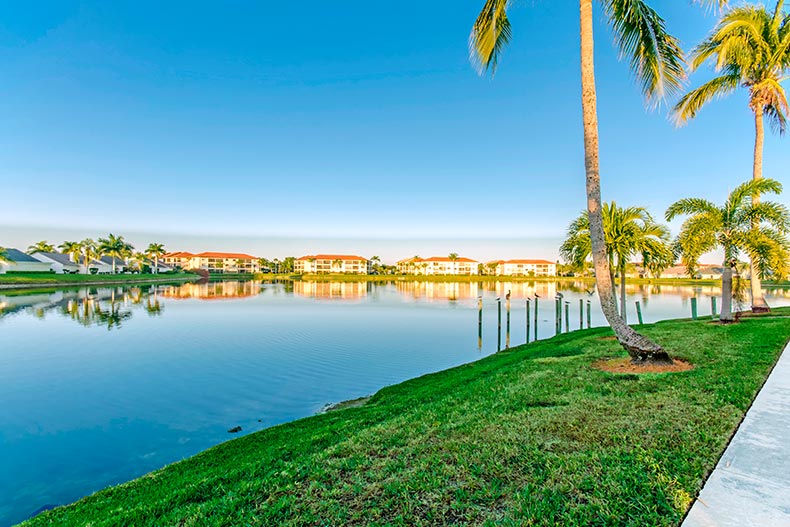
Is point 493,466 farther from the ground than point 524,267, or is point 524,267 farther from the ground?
point 524,267

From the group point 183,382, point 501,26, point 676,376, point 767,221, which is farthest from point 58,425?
point 767,221

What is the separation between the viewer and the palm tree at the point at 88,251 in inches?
3381

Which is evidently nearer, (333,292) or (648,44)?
(648,44)

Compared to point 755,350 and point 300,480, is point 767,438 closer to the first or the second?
point 300,480

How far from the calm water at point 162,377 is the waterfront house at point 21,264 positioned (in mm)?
54845

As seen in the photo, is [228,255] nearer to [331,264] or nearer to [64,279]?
[331,264]

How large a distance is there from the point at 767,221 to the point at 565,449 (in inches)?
520

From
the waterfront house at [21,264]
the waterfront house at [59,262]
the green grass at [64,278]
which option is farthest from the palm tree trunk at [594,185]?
the waterfront house at [59,262]

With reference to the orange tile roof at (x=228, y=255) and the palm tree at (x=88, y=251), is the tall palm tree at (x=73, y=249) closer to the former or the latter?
the palm tree at (x=88, y=251)

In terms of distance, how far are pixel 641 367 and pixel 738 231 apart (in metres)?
8.29

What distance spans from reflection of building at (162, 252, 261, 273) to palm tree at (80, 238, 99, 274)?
51357 millimetres

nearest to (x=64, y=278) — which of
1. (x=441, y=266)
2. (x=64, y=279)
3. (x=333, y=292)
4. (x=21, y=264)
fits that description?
(x=64, y=279)

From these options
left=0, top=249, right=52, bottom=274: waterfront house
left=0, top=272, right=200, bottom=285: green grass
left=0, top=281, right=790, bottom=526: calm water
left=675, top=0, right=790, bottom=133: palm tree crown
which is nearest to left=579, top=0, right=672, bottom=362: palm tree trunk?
left=0, top=281, right=790, bottom=526: calm water

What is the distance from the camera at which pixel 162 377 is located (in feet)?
43.9
